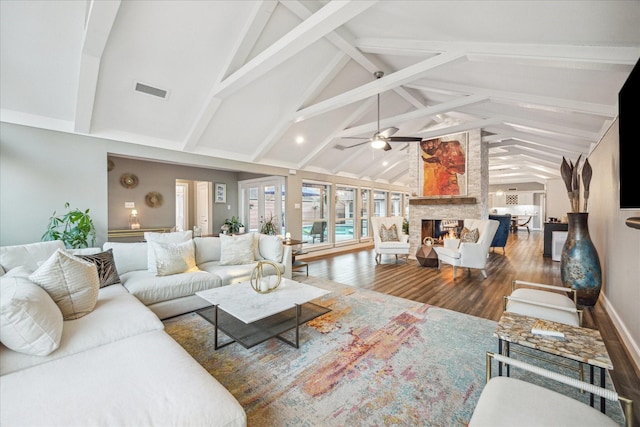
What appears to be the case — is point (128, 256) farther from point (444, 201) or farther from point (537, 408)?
point (444, 201)

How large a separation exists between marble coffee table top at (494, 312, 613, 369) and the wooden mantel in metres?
4.59

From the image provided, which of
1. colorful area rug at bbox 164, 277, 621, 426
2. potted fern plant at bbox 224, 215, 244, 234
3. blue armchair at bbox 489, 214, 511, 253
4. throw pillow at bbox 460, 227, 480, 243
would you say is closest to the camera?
colorful area rug at bbox 164, 277, 621, 426

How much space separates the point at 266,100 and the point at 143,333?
3910 millimetres

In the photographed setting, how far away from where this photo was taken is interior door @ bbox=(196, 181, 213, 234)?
7.71 metres

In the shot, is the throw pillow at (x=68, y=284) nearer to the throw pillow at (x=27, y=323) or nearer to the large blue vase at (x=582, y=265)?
the throw pillow at (x=27, y=323)

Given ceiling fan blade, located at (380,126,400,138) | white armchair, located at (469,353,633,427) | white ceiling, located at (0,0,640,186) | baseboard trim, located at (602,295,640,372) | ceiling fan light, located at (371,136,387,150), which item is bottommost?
baseboard trim, located at (602,295,640,372)

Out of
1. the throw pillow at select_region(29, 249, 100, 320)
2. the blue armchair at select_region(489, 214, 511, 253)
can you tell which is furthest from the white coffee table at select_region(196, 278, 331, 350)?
the blue armchair at select_region(489, 214, 511, 253)

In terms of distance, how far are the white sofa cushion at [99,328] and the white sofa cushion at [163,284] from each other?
385mm

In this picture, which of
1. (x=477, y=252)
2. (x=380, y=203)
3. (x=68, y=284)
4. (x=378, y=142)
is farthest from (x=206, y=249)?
(x=380, y=203)

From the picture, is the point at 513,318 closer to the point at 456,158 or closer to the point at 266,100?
the point at 266,100

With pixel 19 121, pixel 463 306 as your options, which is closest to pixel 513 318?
pixel 463 306

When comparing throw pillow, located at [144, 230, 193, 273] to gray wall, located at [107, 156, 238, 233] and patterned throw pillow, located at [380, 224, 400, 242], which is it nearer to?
gray wall, located at [107, 156, 238, 233]

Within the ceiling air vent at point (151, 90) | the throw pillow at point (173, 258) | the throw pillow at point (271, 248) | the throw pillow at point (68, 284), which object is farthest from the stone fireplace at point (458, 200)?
the throw pillow at point (68, 284)

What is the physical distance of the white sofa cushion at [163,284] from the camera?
2836mm
